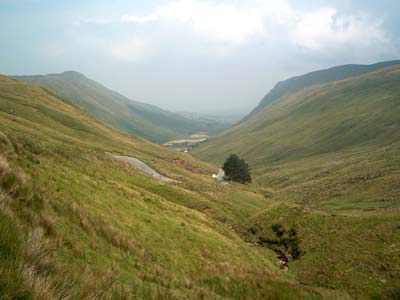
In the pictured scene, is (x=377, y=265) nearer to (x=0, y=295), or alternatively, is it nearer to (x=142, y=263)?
(x=142, y=263)

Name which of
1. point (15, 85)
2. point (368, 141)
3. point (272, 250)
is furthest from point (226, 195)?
point (368, 141)

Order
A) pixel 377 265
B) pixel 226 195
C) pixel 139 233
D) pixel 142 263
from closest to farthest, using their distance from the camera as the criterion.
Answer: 1. pixel 142 263
2. pixel 139 233
3. pixel 377 265
4. pixel 226 195

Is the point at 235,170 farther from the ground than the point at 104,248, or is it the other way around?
the point at 104,248

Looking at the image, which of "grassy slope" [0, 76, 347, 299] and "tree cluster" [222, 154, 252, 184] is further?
"tree cluster" [222, 154, 252, 184]

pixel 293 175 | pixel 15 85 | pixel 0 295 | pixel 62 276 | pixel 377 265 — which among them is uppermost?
pixel 15 85

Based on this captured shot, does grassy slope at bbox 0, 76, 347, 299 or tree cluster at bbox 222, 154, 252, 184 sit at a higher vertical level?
grassy slope at bbox 0, 76, 347, 299

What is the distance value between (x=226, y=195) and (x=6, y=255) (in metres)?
54.8

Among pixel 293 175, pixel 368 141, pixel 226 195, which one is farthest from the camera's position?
pixel 368 141

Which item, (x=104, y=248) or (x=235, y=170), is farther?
(x=235, y=170)

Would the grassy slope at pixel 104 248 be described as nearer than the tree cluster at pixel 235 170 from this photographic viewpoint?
Yes

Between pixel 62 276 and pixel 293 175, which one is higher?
pixel 62 276

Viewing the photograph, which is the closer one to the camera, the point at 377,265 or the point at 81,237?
the point at 81,237

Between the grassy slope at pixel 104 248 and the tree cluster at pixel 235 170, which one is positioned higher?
the grassy slope at pixel 104 248

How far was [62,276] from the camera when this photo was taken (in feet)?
19.0
